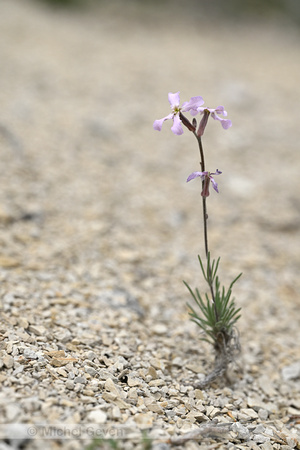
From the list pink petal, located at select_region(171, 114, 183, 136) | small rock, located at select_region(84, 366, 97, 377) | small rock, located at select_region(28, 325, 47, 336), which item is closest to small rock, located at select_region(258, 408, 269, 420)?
small rock, located at select_region(84, 366, 97, 377)

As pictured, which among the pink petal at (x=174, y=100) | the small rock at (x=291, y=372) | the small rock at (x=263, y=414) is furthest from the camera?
the small rock at (x=291, y=372)

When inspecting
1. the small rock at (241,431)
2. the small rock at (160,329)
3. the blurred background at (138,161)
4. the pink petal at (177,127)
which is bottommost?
the small rock at (241,431)

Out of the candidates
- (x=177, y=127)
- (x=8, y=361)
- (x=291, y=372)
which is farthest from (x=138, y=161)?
(x=8, y=361)

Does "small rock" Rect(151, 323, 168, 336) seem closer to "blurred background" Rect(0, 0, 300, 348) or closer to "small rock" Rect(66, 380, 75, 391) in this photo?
"blurred background" Rect(0, 0, 300, 348)

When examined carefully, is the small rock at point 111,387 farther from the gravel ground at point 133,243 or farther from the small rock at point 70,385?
the small rock at point 70,385

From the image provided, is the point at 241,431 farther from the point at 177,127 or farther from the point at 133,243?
the point at 133,243

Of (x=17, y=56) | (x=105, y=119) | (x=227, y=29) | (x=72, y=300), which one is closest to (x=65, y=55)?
(x=17, y=56)

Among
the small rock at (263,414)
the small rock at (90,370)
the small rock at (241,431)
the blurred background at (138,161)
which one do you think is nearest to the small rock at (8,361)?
the small rock at (90,370)

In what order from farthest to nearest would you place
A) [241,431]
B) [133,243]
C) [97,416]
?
1. [133,243]
2. [241,431]
3. [97,416]
